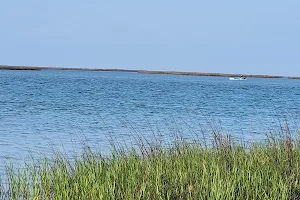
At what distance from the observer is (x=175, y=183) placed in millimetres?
7746

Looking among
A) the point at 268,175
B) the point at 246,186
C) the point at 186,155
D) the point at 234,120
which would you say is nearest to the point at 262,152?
the point at 186,155

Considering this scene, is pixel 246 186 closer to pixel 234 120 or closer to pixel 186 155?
pixel 186 155

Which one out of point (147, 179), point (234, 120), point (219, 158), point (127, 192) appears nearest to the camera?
point (127, 192)

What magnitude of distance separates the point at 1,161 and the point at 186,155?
576 centimetres

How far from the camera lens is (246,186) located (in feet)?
24.6

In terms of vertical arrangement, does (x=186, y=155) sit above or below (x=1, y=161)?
above

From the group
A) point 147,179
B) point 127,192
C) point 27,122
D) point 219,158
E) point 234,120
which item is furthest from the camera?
point 234,120

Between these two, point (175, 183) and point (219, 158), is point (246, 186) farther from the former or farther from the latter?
point (219, 158)

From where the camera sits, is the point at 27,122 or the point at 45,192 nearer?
the point at 45,192

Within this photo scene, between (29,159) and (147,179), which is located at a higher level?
(147,179)

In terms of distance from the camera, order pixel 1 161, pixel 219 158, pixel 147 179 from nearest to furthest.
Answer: pixel 147 179, pixel 219 158, pixel 1 161

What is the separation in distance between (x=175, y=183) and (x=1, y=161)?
7240 mm

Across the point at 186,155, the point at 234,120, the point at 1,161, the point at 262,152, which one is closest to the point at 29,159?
the point at 1,161

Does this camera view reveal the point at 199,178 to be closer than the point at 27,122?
Yes
